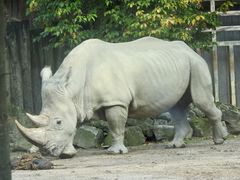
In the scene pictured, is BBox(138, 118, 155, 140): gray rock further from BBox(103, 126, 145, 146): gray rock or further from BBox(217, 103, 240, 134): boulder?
BBox(217, 103, 240, 134): boulder

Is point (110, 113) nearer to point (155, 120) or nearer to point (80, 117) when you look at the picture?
point (80, 117)

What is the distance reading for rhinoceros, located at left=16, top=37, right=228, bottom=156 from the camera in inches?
392

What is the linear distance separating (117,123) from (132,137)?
2078mm

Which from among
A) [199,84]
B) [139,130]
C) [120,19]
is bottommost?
[139,130]

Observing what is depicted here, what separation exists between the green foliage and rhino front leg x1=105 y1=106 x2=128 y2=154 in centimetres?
253

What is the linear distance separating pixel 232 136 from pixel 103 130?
2.46 m

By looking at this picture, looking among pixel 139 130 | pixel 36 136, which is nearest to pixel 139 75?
pixel 36 136

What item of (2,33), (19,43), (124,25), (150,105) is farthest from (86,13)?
(2,33)

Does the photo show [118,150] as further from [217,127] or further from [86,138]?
[217,127]

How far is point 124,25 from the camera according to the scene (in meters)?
12.9

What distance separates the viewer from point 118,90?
10.4 metres

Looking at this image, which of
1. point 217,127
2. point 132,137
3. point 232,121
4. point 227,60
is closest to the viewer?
point 217,127

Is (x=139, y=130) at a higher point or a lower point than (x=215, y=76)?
lower

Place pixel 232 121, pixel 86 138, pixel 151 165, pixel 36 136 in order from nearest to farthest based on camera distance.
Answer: pixel 151 165 → pixel 36 136 → pixel 86 138 → pixel 232 121
